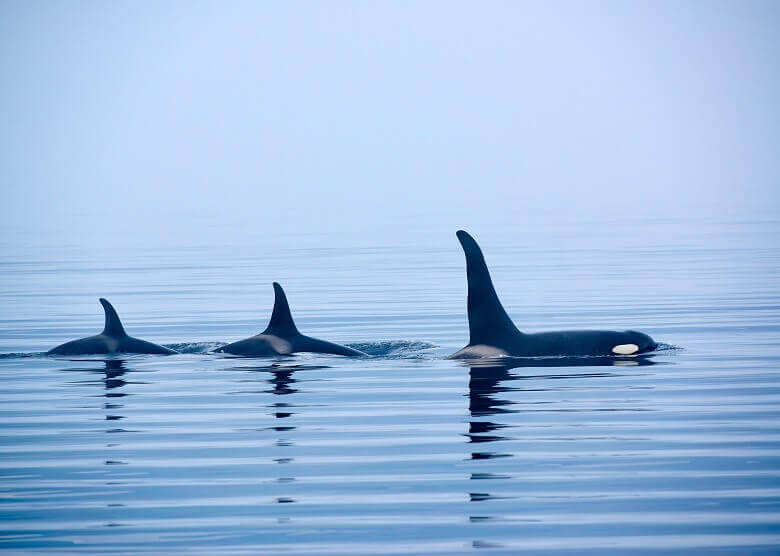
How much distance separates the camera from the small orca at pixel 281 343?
22125 mm

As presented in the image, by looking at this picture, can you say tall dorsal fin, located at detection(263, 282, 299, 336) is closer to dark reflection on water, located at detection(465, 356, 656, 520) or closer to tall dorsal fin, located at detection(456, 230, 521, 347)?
tall dorsal fin, located at detection(456, 230, 521, 347)

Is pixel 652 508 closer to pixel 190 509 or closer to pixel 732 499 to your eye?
pixel 732 499

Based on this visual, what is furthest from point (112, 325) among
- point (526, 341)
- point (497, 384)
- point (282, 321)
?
point (497, 384)

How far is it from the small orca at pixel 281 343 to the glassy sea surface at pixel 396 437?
0.39 m

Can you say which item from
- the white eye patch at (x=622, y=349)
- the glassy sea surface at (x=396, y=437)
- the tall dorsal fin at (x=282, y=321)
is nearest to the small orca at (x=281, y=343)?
the tall dorsal fin at (x=282, y=321)

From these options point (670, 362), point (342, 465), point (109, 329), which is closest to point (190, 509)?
point (342, 465)

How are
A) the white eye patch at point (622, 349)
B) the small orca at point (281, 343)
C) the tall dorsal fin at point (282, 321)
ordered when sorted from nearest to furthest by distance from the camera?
the white eye patch at point (622, 349), the small orca at point (281, 343), the tall dorsal fin at point (282, 321)

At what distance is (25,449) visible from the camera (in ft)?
46.8

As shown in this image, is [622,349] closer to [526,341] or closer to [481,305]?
[526,341]

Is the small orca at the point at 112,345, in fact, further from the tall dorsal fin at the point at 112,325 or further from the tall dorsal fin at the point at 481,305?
the tall dorsal fin at the point at 481,305

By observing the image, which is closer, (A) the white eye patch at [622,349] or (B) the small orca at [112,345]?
(A) the white eye patch at [622,349]

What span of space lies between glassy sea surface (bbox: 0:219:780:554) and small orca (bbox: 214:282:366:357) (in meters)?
0.39

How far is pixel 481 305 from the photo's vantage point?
778 inches

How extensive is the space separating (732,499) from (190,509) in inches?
153
